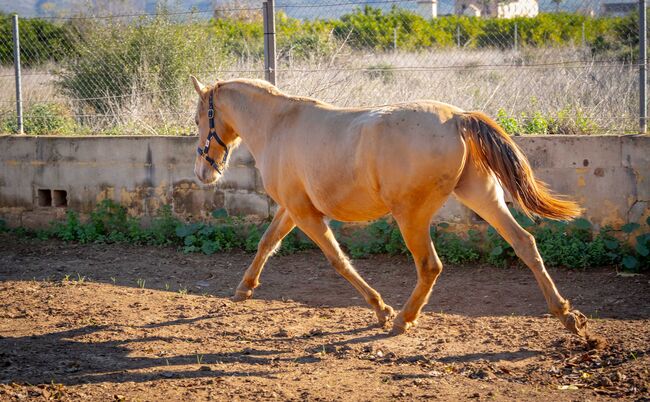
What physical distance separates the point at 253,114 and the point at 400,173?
183 centimetres

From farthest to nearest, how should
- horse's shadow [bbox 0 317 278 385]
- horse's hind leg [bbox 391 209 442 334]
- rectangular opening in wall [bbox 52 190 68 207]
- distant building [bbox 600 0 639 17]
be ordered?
rectangular opening in wall [bbox 52 190 68 207] < distant building [bbox 600 0 639 17] < horse's hind leg [bbox 391 209 442 334] < horse's shadow [bbox 0 317 278 385]

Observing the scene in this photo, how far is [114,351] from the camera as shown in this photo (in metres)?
5.59

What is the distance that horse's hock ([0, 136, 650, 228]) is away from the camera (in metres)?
7.49

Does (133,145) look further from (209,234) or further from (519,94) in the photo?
(519,94)

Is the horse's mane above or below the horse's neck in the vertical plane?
above

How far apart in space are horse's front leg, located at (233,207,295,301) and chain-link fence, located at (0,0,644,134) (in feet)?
9.37

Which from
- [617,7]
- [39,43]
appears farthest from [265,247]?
[39,43]

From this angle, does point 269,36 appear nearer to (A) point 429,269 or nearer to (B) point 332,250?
(B) point 332,250

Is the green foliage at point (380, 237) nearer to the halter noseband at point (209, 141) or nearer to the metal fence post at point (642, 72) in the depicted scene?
the metal fence post at point (642, 72)

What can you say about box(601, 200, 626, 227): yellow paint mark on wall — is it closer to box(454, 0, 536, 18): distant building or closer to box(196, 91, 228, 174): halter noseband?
box(454, 0, 536, 18): distant building

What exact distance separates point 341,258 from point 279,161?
3.04ft

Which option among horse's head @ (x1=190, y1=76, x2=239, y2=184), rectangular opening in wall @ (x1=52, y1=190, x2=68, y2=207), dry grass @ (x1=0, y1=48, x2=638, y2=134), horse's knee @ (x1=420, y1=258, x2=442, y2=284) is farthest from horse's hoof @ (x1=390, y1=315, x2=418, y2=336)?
rectangular opening in wall @ (x1=52, y1=190, x2=68, y2=207)

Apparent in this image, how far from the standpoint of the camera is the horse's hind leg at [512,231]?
17.3 ft

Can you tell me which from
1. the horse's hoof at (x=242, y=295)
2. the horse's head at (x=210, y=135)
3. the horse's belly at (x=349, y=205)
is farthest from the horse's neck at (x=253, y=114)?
the horse's hoof at (x=242, y=295)
